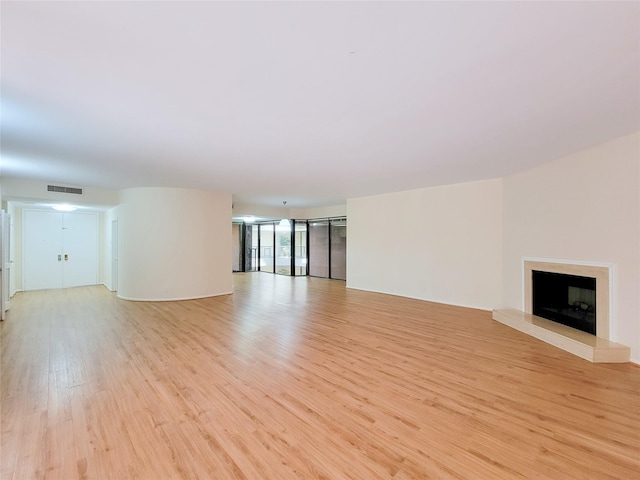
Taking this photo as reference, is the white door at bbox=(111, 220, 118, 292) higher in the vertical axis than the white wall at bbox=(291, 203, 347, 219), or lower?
lower

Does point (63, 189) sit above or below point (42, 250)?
above

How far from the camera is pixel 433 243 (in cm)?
664

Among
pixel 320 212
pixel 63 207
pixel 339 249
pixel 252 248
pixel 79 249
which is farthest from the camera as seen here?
pixel 252 248

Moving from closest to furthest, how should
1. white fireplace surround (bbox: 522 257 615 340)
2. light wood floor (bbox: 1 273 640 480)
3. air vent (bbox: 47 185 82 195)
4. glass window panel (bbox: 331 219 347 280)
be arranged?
light wood floor (bbox: 1 273 640 480), white fireplace surround (bbox: 522 257 615 340), air vent (bbox: 47 185 82 195), glass window panel (bbox: 331 219 347 280)

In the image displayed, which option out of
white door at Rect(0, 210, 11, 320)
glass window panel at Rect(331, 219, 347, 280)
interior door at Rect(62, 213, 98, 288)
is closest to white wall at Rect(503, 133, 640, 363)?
glass window panel at Rect(331, 219, 347, 280)

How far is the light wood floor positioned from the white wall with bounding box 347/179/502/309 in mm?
1586

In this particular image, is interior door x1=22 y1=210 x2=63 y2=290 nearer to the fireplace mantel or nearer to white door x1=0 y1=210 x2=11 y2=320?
Answer: white door x1=0 y1=210 x2=11 y2=320

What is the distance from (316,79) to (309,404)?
267cm

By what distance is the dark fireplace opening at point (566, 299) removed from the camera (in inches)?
→ 158

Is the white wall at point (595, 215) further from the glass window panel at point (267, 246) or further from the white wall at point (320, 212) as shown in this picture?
the glass window panel at point (267, 246)

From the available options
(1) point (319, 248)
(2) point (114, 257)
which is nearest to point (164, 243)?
(2) point (114, 257)

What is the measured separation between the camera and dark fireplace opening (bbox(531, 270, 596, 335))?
4004 mm

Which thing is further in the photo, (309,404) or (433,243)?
(433,243)

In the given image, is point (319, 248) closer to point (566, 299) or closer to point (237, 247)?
point (237, 247)
